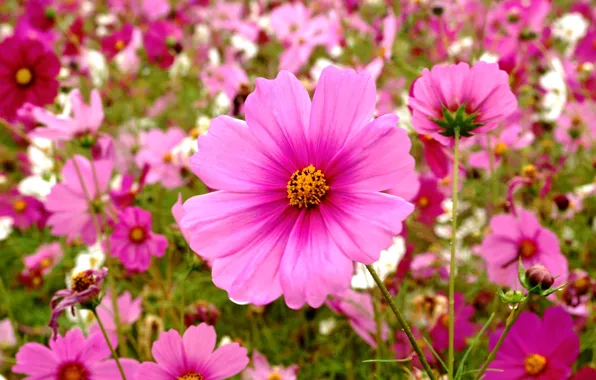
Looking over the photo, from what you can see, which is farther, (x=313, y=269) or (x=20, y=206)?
(x=20, y=206)

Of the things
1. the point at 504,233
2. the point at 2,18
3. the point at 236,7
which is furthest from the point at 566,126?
the point at 2,18

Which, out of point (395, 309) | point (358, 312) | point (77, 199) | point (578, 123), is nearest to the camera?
point (395, 309)

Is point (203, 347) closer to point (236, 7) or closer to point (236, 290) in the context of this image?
point (236, 290)

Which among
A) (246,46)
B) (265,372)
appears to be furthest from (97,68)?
(265,372)

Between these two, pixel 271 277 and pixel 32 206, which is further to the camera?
pixel 32 206

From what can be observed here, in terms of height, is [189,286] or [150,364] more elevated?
[189,286]

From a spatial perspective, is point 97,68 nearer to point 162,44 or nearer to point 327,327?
point 162,44

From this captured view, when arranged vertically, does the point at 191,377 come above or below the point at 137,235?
below

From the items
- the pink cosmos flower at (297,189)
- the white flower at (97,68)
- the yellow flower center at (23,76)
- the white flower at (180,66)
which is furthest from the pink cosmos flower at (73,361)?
the white flower at (180,66)
